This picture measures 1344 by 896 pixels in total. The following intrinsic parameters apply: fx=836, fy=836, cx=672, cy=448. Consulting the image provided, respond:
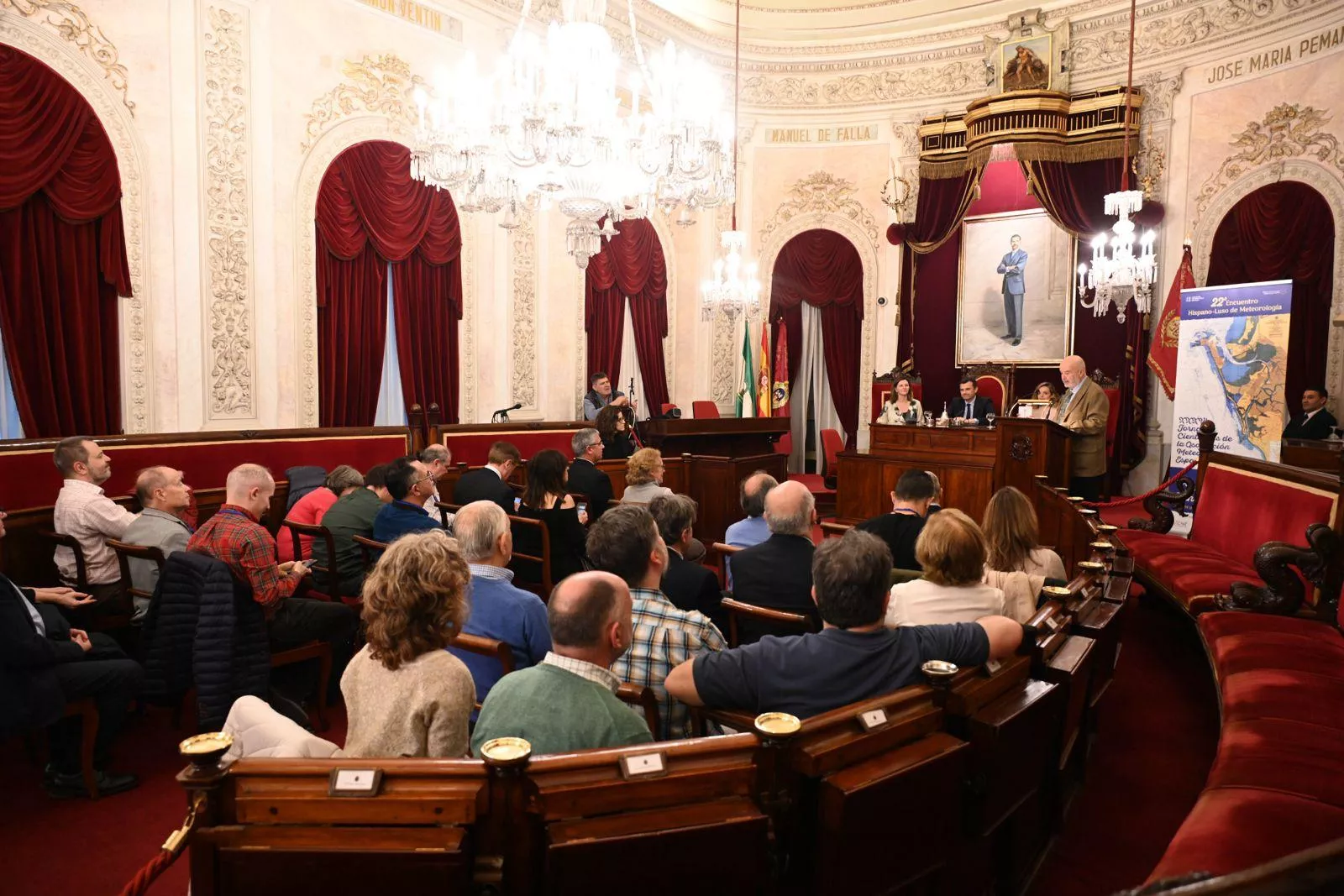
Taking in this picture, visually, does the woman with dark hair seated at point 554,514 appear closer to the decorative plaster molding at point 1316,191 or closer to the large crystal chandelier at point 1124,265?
the large crystal chandelier at point 1124,265

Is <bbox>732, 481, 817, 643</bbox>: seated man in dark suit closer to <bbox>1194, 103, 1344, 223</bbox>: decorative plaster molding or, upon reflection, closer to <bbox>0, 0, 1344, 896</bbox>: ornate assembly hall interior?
<bbox>0, 0, 1344, 896</bbox>: ornate assembly hall interior

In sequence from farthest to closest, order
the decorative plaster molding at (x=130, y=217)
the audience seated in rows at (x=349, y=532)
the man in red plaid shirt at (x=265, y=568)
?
the decorative plaster molding at (x=130, y=217) < the audience seated in rows at (x=349, y=532) < the man in red plaid shirt at (x=265, y=568)

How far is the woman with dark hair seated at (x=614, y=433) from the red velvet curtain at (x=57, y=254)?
3.65 m

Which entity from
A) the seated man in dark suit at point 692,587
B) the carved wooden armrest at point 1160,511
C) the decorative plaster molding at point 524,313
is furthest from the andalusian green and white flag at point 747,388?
the seated man in dark suit at point 692,587

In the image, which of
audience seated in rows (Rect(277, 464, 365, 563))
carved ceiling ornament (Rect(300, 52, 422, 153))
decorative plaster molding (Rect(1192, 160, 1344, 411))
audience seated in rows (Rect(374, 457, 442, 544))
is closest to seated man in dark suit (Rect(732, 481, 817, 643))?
audience seated in rows (Rect(374, 457, 442, 544))

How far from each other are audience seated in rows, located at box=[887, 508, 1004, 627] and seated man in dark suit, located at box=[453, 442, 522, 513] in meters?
2.65

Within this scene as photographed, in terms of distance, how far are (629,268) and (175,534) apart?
284 inches

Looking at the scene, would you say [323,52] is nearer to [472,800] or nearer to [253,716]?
[253,716]

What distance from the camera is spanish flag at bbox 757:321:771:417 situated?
11.3 m

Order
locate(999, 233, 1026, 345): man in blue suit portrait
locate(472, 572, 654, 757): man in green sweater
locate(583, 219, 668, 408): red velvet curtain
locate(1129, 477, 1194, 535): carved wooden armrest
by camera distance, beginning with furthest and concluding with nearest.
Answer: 1. locate(999, 233, 1026, 345): man in blue suit portrait
2. locate(583, 219, 668, 408): red velvet curtain
3. locate(1129, 477, 1194, 535): carved wooden armrest
4. locate(472, 572, 654, 757): man in green sweater

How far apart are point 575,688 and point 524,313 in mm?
7796

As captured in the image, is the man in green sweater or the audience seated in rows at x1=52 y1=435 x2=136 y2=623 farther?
the audience seated in rows at x1=52 y1=435 x2=136 y2=623

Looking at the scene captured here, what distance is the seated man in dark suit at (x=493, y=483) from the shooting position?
4.81 m

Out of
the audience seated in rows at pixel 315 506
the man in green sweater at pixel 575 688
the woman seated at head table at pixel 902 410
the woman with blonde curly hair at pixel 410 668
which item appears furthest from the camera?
the woman seated at head table at pixel 902 410
